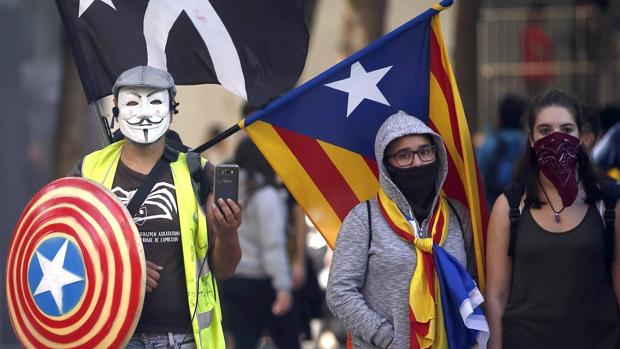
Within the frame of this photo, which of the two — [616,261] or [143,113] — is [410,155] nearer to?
[616,261]

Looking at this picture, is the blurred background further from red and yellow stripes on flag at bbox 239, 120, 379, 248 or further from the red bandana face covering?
the red bandana face covering

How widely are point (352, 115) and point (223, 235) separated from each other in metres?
1.27

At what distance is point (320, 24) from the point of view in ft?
65.0

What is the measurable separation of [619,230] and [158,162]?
1.86 metres

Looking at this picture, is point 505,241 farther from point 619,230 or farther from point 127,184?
point 127,184

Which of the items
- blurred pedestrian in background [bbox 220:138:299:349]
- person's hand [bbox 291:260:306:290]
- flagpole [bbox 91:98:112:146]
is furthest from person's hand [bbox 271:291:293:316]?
flagpole [bbox 91:98:112:146]

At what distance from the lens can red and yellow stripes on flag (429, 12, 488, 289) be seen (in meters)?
6.44

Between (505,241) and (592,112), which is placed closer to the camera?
(505,241)

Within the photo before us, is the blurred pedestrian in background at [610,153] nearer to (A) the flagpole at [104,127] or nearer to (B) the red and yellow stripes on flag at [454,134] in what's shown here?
(B) the red and yellow stripes on flag at [454,134]

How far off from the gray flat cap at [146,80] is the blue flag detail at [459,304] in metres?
1.25

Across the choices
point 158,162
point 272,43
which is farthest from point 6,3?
point 158,162

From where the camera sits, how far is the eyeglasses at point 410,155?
6.11 metres

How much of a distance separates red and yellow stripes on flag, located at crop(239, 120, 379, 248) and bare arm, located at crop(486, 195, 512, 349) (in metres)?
0.81

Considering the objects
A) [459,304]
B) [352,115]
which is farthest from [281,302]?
[459,304]
